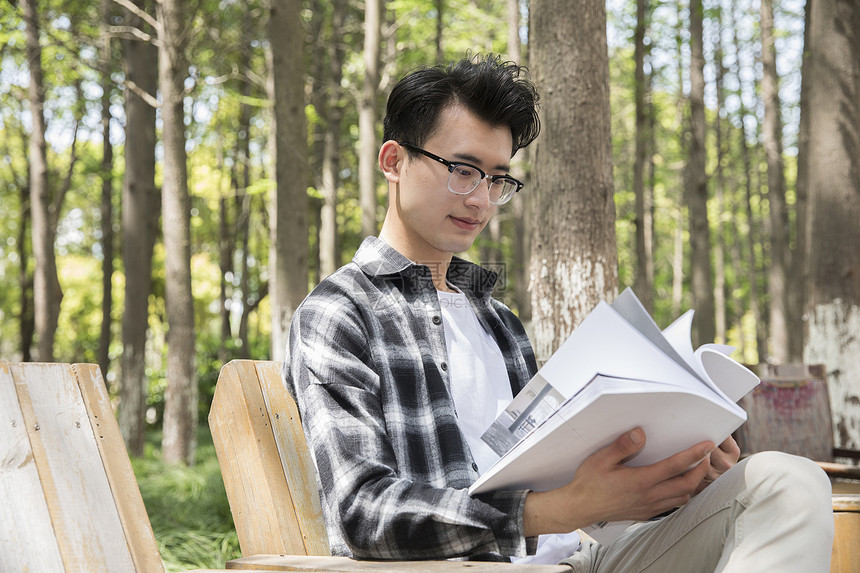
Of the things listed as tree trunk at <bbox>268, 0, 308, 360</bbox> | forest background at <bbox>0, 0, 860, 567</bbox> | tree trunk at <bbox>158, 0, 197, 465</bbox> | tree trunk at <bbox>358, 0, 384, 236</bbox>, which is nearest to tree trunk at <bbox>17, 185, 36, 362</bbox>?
forest background at <bbox>0, 0, 860, 567</bbox>

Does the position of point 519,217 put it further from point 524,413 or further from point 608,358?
point 608,358

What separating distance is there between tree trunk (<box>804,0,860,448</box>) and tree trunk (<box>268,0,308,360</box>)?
4.88m

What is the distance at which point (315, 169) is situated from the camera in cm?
1448

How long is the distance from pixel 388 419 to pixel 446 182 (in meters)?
0.70

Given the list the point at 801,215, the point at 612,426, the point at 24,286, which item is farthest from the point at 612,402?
the point at 24,286

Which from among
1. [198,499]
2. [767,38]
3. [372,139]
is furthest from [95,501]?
[767,38]

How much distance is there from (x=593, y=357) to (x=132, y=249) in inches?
401

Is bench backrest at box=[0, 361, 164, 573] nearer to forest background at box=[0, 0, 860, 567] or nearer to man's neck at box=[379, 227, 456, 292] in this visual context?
man's neck at box=[379, 227, 456, 292]

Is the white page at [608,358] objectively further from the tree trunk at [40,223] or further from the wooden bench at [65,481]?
the tree trunk at [40,223]

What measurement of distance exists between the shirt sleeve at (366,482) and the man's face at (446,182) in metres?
0.47

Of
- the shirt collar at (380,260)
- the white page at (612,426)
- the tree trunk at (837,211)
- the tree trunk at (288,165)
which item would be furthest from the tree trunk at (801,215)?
the white page at (612,426)

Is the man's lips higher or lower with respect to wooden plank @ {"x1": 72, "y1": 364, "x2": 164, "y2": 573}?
higher

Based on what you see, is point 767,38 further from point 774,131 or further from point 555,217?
point 555,217

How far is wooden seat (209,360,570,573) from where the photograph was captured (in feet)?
7.02
